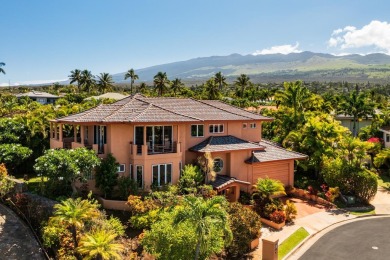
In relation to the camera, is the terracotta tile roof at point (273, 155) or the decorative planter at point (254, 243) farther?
the terracotta tile roof at point (273, 155)

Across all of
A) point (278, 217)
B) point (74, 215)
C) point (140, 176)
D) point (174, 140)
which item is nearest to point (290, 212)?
point (278, 217)

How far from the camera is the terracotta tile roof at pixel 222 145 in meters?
30.2

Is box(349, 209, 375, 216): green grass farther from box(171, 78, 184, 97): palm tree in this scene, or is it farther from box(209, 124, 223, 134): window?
box(171, 78, 184, 97): palm tree

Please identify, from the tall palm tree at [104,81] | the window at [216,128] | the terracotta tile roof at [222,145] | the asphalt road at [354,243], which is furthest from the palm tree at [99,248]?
the tall palm tree at [104,81]

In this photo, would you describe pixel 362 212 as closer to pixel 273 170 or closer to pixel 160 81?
pixel 273 170

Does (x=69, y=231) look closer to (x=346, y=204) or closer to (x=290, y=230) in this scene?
(x=290, y=230)

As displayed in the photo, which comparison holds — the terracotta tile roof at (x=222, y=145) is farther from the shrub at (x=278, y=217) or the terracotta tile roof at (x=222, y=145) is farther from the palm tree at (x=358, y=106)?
the palm tree at (x=358, y=106)

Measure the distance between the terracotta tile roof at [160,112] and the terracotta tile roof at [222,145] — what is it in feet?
6.63

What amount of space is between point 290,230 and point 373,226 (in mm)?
7444

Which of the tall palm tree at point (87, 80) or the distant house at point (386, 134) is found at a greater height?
the tall palm tree at point (87, 80)

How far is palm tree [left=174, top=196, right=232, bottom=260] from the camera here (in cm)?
1645

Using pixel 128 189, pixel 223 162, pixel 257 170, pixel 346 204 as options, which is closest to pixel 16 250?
pixel 128 189

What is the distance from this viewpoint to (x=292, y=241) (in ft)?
77.7

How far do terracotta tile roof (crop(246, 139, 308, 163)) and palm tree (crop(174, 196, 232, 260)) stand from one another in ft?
50.4
